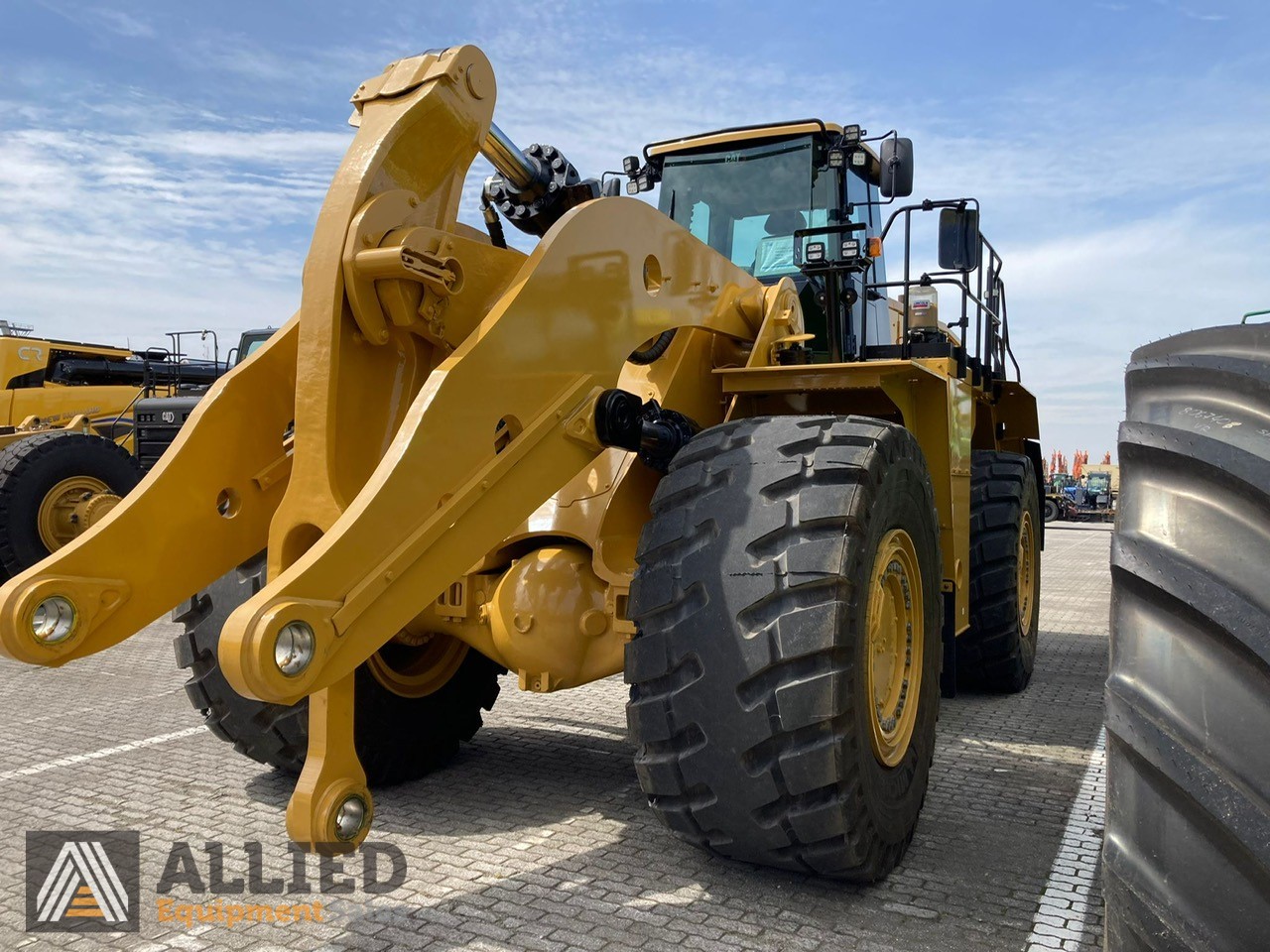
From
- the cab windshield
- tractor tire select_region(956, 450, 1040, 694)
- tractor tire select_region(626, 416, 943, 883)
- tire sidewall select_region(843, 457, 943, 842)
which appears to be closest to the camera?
tractor tire select_region(626, 416, 943, 883)

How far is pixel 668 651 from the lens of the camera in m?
3.15

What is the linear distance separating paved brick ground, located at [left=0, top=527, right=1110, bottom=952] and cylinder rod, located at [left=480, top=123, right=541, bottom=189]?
2.48 meters

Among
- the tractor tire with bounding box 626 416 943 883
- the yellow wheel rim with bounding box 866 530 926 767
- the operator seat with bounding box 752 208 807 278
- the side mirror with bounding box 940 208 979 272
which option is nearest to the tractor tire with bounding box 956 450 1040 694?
the side mirror with bounding box 940 208 979 272

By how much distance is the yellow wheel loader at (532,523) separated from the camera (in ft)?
9.39

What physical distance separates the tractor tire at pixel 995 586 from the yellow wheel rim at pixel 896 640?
264 centimetres

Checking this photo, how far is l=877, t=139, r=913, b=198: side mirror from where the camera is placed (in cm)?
501

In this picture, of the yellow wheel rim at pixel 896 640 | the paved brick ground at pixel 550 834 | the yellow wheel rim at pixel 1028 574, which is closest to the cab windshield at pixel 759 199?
the yellow wheel rim at pixel 896 640

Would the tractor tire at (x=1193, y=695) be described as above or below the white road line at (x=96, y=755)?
above

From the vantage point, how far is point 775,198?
5809 mm

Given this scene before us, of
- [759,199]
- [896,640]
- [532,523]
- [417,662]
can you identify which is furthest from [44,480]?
[896,640]

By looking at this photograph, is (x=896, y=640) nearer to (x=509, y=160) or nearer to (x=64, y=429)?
(x=509, y=160)

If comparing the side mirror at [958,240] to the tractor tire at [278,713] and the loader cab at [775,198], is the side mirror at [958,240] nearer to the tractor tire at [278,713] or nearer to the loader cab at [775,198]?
the loader cab at [775,198]

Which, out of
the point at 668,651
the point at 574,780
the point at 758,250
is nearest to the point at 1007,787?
the point at 574,780

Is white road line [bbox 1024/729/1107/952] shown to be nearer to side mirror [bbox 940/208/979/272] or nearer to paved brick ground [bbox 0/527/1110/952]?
paved brick ground [bbox 0/527/1110/952]
